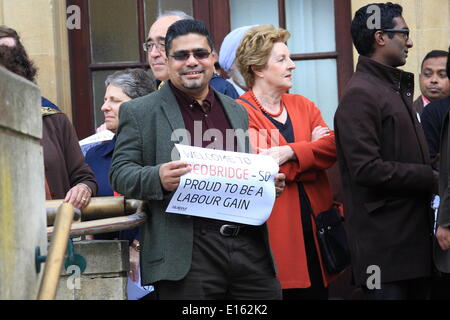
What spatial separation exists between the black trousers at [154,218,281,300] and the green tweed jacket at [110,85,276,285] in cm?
5

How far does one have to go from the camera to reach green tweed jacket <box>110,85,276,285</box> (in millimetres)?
4562

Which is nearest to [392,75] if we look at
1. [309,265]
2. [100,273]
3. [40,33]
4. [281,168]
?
[281,168]

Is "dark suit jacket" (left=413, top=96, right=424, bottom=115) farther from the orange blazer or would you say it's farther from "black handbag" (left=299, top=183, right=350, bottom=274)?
"black handbag" (left=299, top=183, right=350, bottom=274)

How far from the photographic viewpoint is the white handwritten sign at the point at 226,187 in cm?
455

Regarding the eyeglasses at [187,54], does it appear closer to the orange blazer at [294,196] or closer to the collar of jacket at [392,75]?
the orange blazer at [294,196]

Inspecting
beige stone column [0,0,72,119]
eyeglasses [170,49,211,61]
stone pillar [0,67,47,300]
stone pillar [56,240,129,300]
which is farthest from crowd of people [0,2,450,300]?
beige stone column [0,0,72,119]

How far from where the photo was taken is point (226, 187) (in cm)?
465

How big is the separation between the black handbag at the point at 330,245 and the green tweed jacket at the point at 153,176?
82 centimetres

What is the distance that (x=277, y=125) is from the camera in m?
5.70

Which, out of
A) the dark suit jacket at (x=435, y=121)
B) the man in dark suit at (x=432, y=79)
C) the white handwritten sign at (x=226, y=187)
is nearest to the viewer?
the white handwritten sign at (x=226, y=187)

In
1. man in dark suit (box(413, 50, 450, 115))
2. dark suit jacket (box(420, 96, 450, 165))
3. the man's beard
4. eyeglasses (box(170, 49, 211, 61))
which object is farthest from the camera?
man in dark suit (box(413, 50, 450, 115))

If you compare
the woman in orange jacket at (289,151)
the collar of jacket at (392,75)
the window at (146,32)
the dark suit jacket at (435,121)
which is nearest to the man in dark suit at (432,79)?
the dark suit jacket at (435,121)

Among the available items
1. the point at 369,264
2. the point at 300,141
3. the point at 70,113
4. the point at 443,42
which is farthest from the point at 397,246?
the point at 70,113
